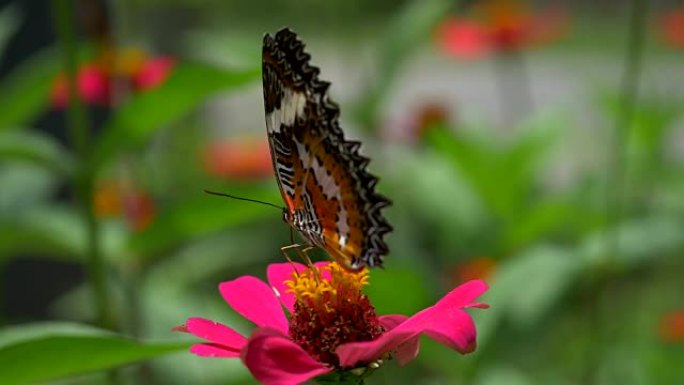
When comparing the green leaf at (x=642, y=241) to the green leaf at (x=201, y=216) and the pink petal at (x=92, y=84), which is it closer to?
the green leaf at (x=201, y=216)

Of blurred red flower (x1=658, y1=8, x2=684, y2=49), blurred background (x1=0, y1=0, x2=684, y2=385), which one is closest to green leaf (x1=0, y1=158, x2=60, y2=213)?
blurred background (x1=0, y1=0, x2=684, y2=385)

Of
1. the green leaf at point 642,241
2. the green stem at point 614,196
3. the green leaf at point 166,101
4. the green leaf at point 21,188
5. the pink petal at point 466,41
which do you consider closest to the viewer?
the green leaf at point 166,101

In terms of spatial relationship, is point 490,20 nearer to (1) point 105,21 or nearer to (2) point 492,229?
(2) point 492,229

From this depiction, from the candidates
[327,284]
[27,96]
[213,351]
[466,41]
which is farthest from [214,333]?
[466,41]

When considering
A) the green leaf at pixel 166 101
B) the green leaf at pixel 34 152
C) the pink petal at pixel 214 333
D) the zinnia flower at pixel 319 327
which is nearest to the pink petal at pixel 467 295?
the zinnia flower at pixel 319 327

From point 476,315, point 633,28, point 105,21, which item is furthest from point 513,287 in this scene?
point 105,21

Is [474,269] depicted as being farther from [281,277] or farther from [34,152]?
[281,277]

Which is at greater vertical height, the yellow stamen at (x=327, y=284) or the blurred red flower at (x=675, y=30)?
the blurred red flower at (x=675, y=30)
